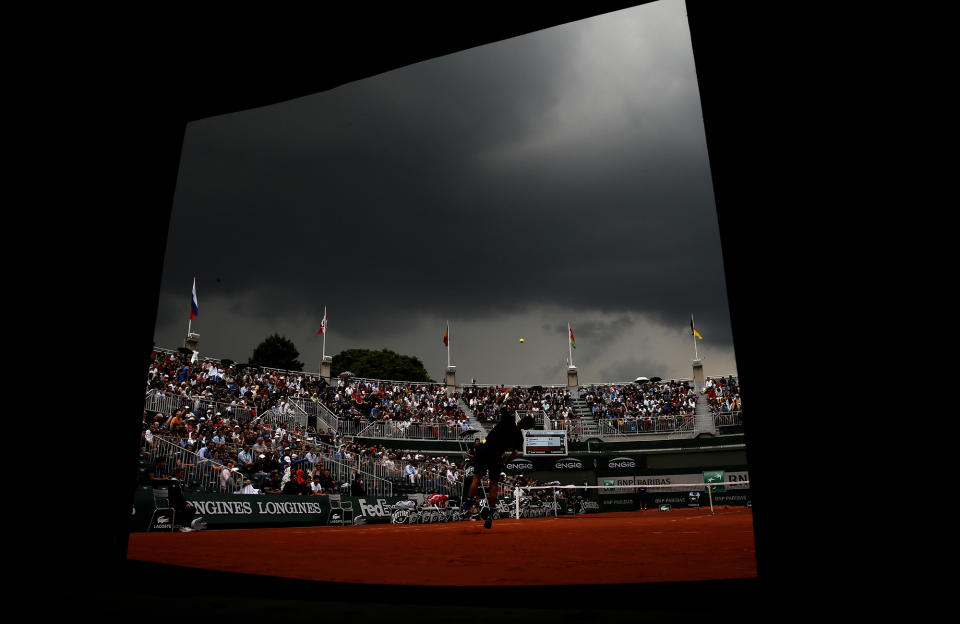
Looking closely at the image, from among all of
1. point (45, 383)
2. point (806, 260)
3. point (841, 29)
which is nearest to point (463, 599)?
point (806, 260)

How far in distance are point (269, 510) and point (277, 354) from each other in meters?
54.9

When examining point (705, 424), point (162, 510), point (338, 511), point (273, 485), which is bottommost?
point (338, 511)

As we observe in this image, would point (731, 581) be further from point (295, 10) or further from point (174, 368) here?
point (174, 368)

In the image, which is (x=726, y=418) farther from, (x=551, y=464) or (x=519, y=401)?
(x=519, y=401)

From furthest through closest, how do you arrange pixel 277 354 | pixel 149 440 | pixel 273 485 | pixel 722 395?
pixel 277 354 → pixel 722 395 → pixel 273 485 → pixel 149 440

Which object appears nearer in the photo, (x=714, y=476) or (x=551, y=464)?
(x=714, y=476)

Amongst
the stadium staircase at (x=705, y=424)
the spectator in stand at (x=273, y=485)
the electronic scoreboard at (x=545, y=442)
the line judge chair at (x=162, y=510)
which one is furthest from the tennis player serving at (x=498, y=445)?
the stadium staircase at (x=705, y=424)

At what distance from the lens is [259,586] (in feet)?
12.8

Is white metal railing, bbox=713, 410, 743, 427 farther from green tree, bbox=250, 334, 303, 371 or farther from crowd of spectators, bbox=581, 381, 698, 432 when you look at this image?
green tree, bbox=250, 334, 303, 371

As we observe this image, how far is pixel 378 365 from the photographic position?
73438 millimetres

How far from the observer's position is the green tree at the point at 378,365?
7312 centimetres

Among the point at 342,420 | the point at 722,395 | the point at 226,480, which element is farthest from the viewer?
the point at 722,395

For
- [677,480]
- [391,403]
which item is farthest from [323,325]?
[677,480]

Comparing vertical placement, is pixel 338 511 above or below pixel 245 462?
below
